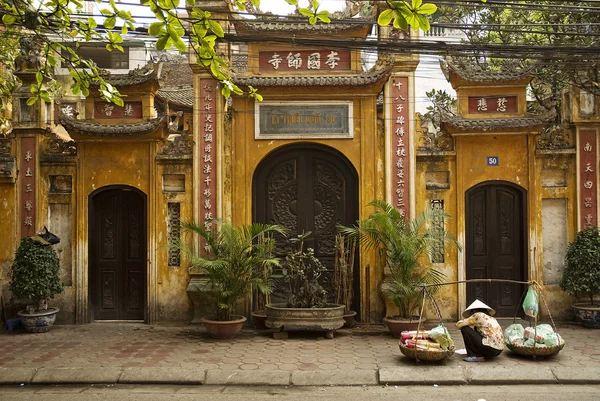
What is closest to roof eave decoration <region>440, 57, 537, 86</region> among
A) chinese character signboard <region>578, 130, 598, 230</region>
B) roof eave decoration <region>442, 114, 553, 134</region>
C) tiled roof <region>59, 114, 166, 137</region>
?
roof eave decoration <region>442, 114, 553, 134</region>

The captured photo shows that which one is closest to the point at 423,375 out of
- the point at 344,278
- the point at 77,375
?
the point at 344,278

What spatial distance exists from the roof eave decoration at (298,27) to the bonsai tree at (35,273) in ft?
16.3

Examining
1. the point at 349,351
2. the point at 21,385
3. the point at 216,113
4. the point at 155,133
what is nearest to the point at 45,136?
the point at 155,133

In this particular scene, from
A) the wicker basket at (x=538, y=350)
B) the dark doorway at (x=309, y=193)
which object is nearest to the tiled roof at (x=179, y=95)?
the dark doorway at (x=309, y=193)

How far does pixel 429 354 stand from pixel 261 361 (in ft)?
7.15

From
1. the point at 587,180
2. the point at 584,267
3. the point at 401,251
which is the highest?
the point at 587,180

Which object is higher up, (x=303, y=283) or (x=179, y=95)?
(x=179, y=95)

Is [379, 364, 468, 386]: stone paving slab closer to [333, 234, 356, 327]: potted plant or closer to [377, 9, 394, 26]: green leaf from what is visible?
[333, 234, 356, 327]: potted plant

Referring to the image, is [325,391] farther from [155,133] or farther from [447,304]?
[155,133]

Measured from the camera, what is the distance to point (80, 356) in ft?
28.1

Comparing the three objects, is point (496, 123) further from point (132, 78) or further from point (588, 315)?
point (132, 78)

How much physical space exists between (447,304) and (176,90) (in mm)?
11472

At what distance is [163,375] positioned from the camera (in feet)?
25.1

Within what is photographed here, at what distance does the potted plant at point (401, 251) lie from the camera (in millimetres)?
9836
